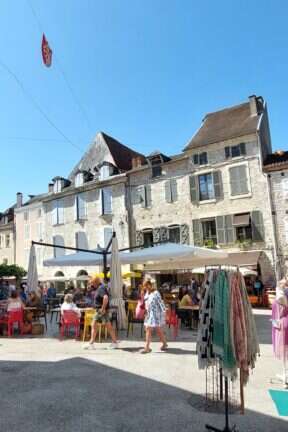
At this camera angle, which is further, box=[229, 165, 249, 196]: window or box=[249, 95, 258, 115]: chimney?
box=[249, 95, 258, 115]: chimney

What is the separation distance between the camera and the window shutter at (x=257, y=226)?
17438 millimetres

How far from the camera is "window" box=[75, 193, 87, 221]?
81.7 feet

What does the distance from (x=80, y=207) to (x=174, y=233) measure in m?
8.24

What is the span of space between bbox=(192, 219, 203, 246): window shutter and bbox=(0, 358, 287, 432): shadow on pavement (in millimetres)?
14508

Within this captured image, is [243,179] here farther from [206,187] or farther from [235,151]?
[206,187]

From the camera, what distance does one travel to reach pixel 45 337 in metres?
8.38

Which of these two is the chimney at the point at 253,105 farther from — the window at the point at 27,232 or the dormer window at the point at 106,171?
the window at the point at 27,232

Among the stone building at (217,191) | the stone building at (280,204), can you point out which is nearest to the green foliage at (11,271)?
the stone building at (217,191)

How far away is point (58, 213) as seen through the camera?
86.7ft

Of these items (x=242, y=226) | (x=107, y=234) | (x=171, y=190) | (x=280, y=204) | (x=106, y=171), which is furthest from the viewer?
(x=106, y=171)

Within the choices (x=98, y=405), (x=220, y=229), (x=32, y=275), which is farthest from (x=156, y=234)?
(x=98, y=405)

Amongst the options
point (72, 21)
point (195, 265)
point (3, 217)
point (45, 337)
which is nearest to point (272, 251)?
point (195, 265)

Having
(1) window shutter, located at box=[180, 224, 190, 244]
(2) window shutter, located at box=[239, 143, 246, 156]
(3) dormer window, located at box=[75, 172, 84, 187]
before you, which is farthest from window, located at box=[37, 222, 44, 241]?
(2) window shutter, located at box=[239, 143, 246, 156]

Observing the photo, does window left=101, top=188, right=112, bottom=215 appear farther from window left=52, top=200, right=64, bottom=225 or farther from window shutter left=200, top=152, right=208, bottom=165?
window shutter left=200, top=152, right=208, bottom=165
